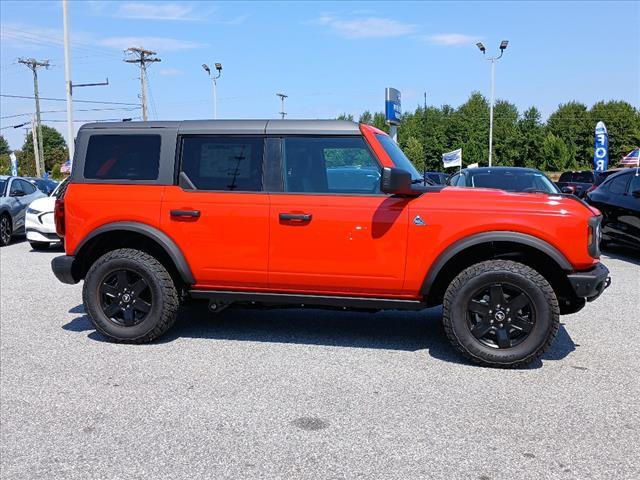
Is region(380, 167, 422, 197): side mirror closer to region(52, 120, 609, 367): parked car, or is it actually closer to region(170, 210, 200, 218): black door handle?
region(52, 120, 609, 367): parked car

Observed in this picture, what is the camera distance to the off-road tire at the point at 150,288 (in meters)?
5.29

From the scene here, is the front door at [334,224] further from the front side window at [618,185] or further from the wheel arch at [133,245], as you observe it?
the front side window at [618,185]

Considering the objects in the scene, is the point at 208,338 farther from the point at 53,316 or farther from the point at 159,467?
the point at 159,467

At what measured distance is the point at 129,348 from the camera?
17.5ft

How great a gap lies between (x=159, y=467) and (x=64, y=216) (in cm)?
314

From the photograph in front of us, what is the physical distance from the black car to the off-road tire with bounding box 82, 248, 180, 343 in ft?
27.2

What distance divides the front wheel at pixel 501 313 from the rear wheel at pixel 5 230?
1185 cm

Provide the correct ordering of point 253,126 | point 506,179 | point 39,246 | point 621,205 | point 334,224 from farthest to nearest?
1. point 39,246
2. point 621,205
3. point 506,179
4. point 253,126
5. point 334,224

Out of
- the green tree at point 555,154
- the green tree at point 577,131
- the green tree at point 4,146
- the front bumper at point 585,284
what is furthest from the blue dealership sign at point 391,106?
the green tree at point 4,146

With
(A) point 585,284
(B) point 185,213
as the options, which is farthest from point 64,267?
(A) point 585,284

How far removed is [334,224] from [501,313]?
1.50m

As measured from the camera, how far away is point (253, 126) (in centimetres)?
522

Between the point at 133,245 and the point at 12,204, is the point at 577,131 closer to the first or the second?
the point at 12,204

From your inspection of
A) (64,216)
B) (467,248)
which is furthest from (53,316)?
(467,248)
